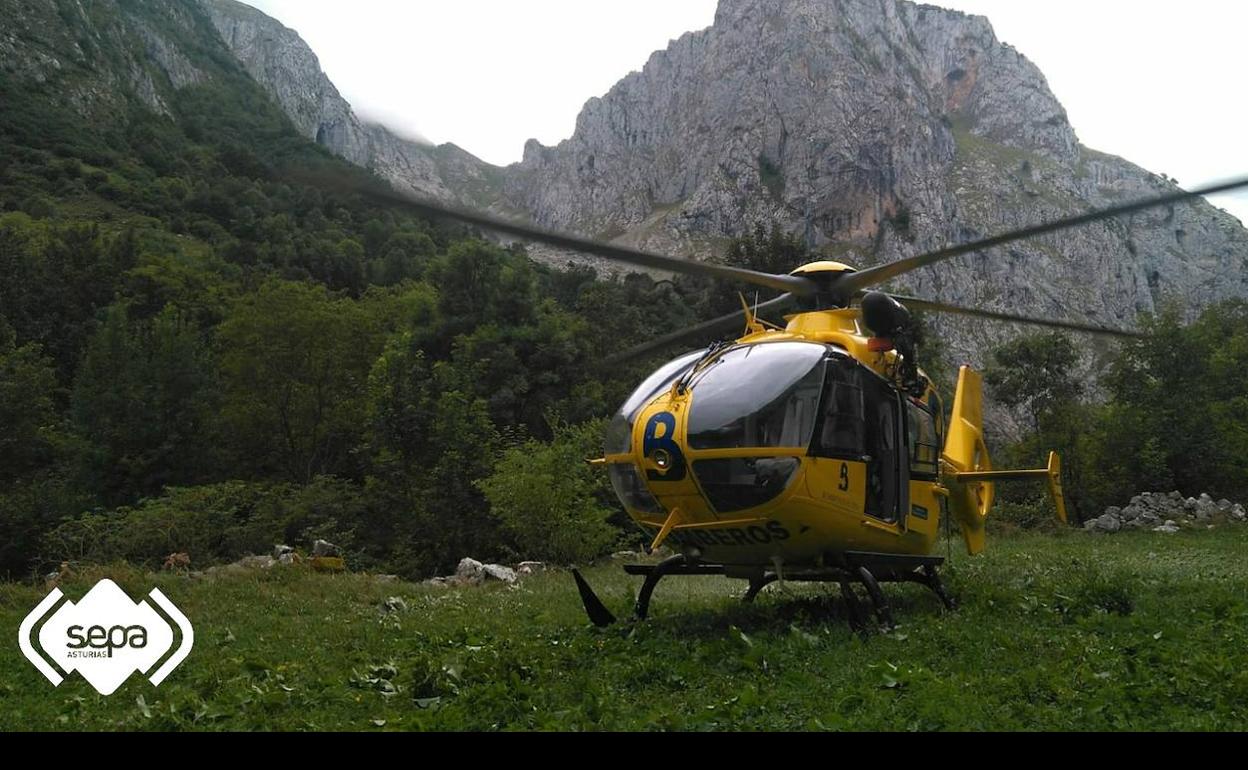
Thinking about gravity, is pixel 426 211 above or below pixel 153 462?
above

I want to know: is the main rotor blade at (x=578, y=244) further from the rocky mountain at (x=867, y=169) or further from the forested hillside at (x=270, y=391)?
the rocky mountain at (x=867, y=169)

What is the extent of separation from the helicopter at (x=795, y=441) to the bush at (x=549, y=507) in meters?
11.1

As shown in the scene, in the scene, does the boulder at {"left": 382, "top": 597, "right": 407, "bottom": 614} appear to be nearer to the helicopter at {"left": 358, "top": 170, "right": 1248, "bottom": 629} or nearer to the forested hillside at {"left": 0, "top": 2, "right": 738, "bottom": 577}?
the helicopter at {"left": 358, "top": 170, "right": 1248, "bottom": 629}

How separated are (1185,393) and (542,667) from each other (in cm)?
3558

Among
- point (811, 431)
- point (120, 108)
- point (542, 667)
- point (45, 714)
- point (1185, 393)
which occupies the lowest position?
point (45, 714)

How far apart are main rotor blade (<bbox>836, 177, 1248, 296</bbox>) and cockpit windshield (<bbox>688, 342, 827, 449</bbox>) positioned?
1603mm

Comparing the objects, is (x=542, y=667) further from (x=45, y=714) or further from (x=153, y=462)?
(x=153, y=462)

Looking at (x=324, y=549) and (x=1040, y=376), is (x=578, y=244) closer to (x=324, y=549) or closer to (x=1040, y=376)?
(x=324, y=549)

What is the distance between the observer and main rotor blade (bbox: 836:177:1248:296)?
6.64 m

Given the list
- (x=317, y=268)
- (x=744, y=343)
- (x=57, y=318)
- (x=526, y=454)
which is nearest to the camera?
(x=744, y=343)

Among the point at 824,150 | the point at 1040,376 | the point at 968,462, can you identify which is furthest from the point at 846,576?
the point at 824,150

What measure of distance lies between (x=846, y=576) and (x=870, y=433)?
1.59m

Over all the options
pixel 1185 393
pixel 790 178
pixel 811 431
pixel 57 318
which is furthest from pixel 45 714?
pixel 790 178

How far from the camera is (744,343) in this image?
31.2ft
